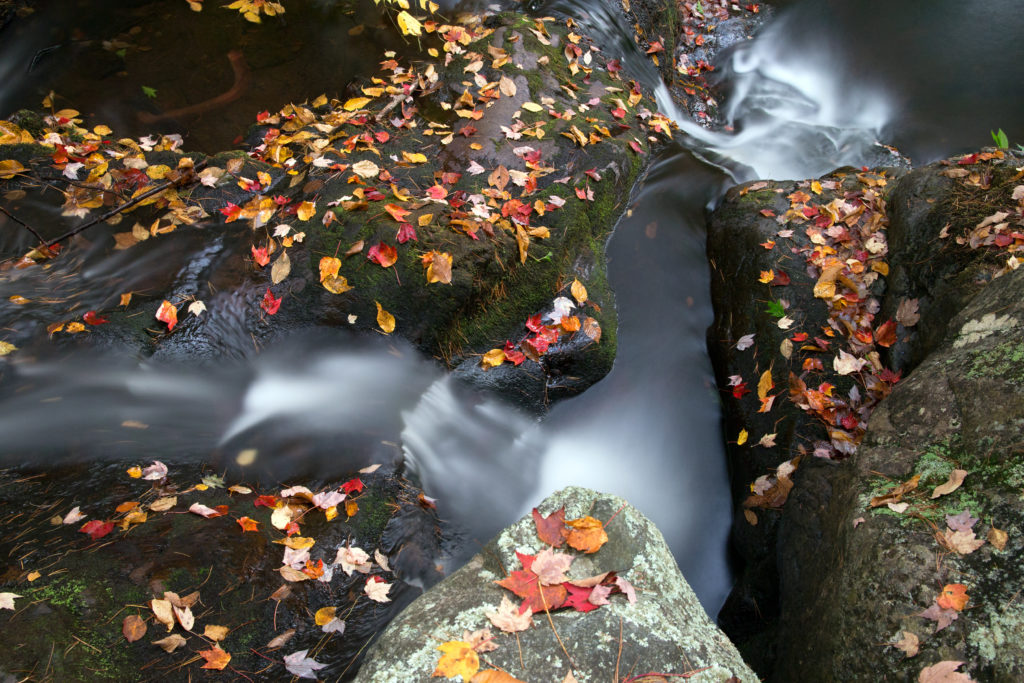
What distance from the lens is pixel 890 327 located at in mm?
3850

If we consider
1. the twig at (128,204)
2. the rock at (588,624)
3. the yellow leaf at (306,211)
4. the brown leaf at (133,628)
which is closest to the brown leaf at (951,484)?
the rock at (588,624)

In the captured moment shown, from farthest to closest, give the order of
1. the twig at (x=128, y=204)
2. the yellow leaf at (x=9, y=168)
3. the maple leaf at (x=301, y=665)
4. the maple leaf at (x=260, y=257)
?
the yellow leaf at (x=9, y=168) < the twig at (x=128, y=204) < the maple leaf at (x=260, y=257) < the maple leaf at (x=301, y=665)

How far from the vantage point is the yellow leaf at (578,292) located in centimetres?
436

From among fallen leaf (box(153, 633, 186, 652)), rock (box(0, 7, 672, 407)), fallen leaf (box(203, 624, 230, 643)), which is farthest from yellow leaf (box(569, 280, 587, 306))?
fallen leaf (box(153, 633, 186, 652))

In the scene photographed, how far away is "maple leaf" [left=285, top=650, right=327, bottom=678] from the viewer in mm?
2688

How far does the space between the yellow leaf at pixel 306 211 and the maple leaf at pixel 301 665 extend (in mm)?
2970

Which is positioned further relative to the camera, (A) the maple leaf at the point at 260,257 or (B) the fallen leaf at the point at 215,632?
(A) the maple leaf at the point at 260,257

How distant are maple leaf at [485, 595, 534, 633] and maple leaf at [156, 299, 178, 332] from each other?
3004 millimetres

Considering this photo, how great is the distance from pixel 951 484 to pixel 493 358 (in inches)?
108

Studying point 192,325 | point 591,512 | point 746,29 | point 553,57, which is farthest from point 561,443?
point 746,29

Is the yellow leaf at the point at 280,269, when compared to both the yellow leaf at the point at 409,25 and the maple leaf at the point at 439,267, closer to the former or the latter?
the maple leaf at the point at 439,267

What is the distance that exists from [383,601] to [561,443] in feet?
5.78

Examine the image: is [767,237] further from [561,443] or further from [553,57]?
[553,57]

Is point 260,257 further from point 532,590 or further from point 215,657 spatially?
point 532,590
